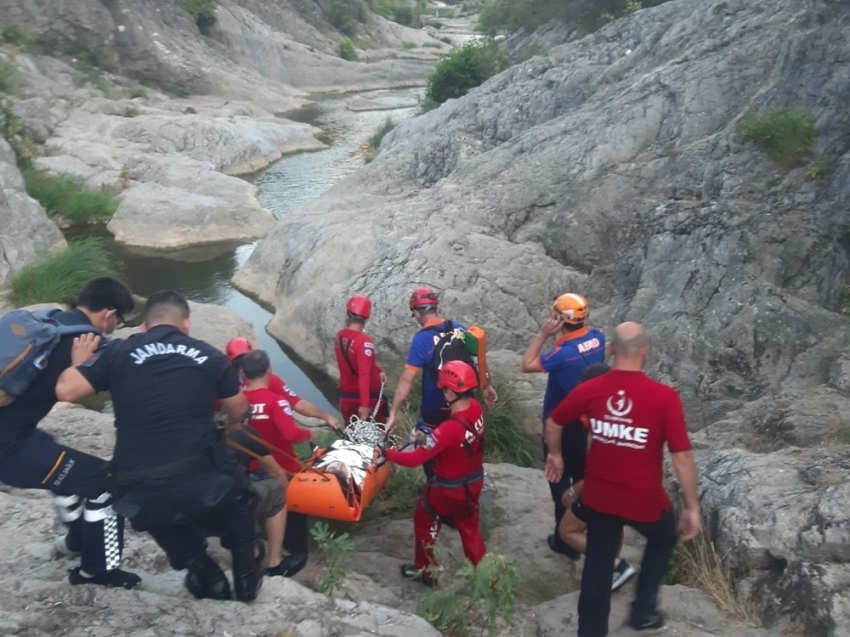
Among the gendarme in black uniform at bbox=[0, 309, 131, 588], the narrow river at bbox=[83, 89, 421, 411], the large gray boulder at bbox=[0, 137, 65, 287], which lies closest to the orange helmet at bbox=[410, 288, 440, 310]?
the gendarme in black uniform at bbox=[0, 309, 131, 588]

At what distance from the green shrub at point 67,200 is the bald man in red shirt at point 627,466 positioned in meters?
16.6

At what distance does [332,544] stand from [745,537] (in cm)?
249

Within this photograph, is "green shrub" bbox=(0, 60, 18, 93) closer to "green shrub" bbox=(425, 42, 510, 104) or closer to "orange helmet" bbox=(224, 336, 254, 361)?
"green shrub" bbox=(425, 42, 510, 104)

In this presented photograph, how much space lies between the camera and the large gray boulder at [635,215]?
29.1ft

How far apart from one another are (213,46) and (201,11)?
174 centimetres

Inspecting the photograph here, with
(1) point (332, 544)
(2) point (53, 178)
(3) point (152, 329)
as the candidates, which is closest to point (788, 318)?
(1) point (332, 544)

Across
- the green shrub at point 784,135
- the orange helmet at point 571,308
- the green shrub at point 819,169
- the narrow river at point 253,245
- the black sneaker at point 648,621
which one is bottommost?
the narrow river at point 253,245

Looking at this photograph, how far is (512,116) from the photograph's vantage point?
580 inches

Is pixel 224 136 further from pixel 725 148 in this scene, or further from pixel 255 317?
pixel 725 148

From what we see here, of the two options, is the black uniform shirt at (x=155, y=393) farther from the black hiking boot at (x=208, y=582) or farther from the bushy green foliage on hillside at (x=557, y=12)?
the bushy green foliage on hillside at (x=557, y=12)

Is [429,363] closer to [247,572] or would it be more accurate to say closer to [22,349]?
[247,572]

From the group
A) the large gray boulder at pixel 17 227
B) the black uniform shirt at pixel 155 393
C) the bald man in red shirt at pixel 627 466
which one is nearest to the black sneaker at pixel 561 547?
the bald man in red shirt at pixel 627 466

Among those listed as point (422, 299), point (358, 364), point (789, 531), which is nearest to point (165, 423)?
point (422, 299)

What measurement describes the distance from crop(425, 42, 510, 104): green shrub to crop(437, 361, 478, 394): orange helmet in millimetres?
17152
